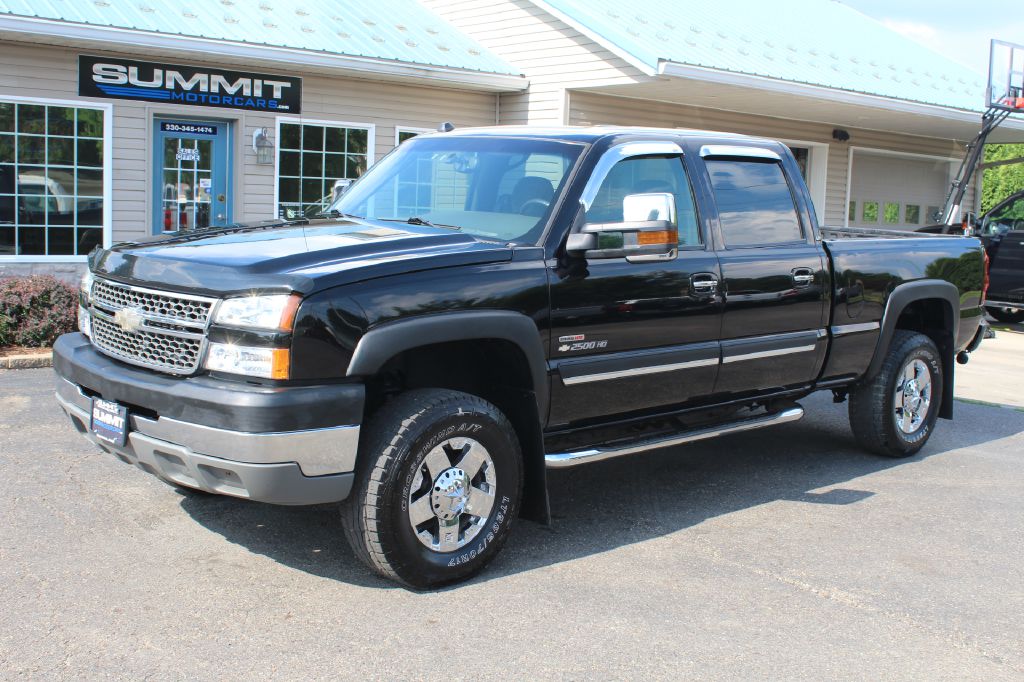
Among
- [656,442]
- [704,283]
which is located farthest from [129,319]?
[704,283]

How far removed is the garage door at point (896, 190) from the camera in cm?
2188

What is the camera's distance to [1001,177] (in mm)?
31938

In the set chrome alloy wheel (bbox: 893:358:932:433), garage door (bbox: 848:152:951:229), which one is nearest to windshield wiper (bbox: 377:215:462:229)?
chrome alloy wheel (bbox: 893:358:932:433)

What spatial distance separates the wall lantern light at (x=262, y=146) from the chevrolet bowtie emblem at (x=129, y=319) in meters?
10.1

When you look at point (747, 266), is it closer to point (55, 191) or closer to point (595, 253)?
point (595, 253)

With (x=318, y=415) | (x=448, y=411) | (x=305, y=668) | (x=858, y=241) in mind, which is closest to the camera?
(x=305, y=668)

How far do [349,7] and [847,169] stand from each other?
1033 cm

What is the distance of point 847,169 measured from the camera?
20906mm

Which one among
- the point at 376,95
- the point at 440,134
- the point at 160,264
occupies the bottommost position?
the point at 160,264

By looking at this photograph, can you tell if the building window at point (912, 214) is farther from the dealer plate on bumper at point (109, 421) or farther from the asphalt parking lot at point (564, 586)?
the dealer plate on bumper at point (109, 421)

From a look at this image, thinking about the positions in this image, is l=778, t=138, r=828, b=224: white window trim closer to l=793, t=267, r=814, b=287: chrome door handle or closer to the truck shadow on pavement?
the truck shadow on pavement

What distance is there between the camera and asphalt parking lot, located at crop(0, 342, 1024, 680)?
3.85m

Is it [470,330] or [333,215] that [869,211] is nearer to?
[333,215]

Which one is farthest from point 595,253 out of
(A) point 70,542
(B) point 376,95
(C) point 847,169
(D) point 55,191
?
(C) point 847,169
